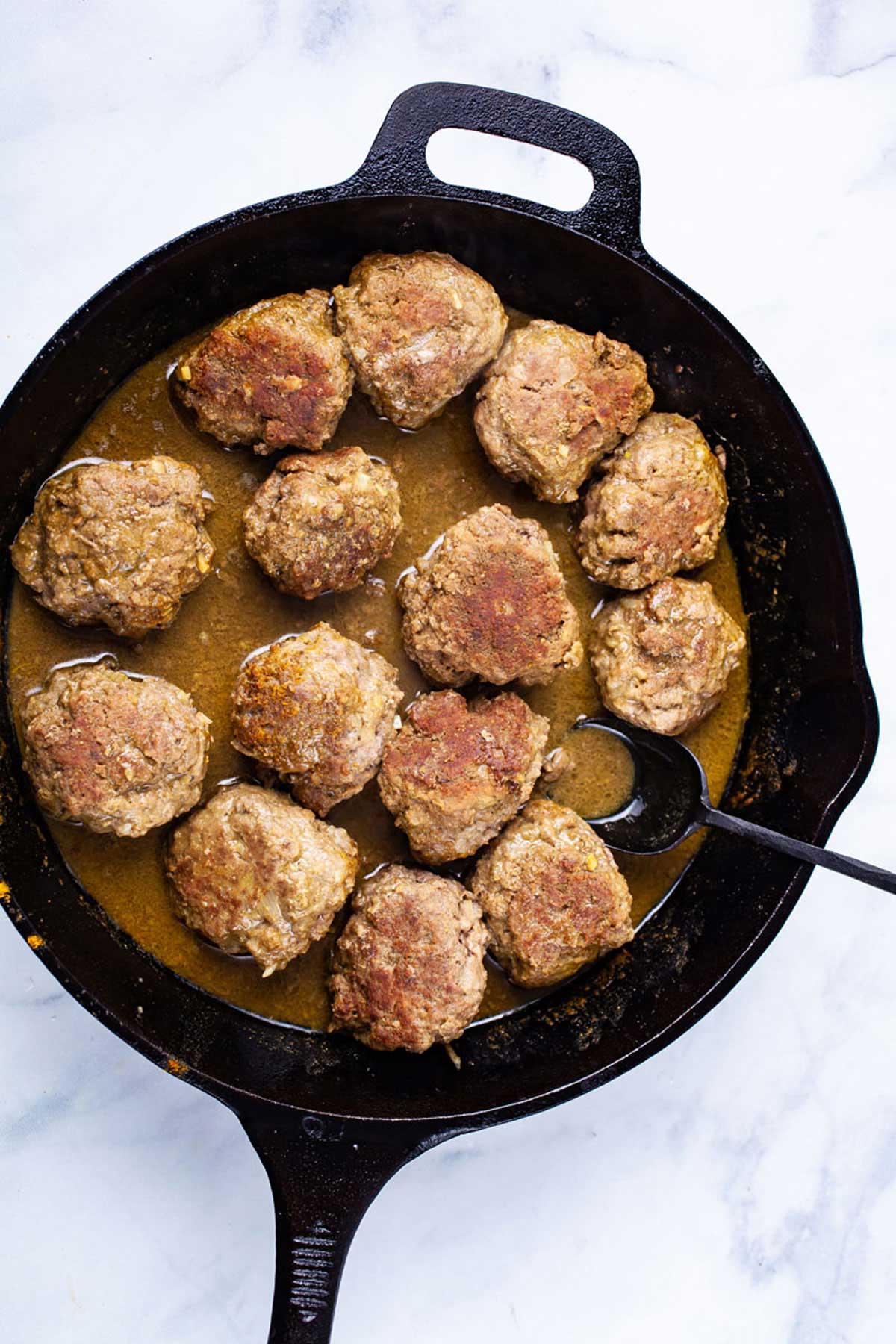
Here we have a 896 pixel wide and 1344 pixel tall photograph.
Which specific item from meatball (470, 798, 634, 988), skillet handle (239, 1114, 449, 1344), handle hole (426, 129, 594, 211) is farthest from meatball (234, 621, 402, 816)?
handle hole (426, 129, 594, 211)

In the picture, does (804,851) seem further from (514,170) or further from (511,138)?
(514,170)

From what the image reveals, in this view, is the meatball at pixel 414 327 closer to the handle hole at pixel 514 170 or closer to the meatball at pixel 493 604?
the meatball at pixel 493 604

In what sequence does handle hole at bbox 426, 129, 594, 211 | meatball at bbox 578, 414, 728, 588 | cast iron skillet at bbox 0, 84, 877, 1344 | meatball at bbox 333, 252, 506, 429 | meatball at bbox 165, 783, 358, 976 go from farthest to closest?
1. handle hole at bbox 426, 129, 594, 211
2. meatball at bbox 578, 414, 728, 588
3. meatball at bbox 333, 252, 506, 429
4. meatball at bbox 165, 783, 358, 976
5. cast iron skillet at bbox 0, 84, 877, 1344

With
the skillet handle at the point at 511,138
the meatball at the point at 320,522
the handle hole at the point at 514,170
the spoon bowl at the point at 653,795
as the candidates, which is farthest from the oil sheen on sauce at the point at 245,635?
Answer: the handle hole at the point at 514,170

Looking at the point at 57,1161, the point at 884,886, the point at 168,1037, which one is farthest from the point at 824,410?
the point at 57,1161

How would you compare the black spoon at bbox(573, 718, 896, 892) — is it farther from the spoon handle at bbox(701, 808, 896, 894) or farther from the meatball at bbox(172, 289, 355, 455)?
the meatball at bbox(172, 289, 355, 455)
